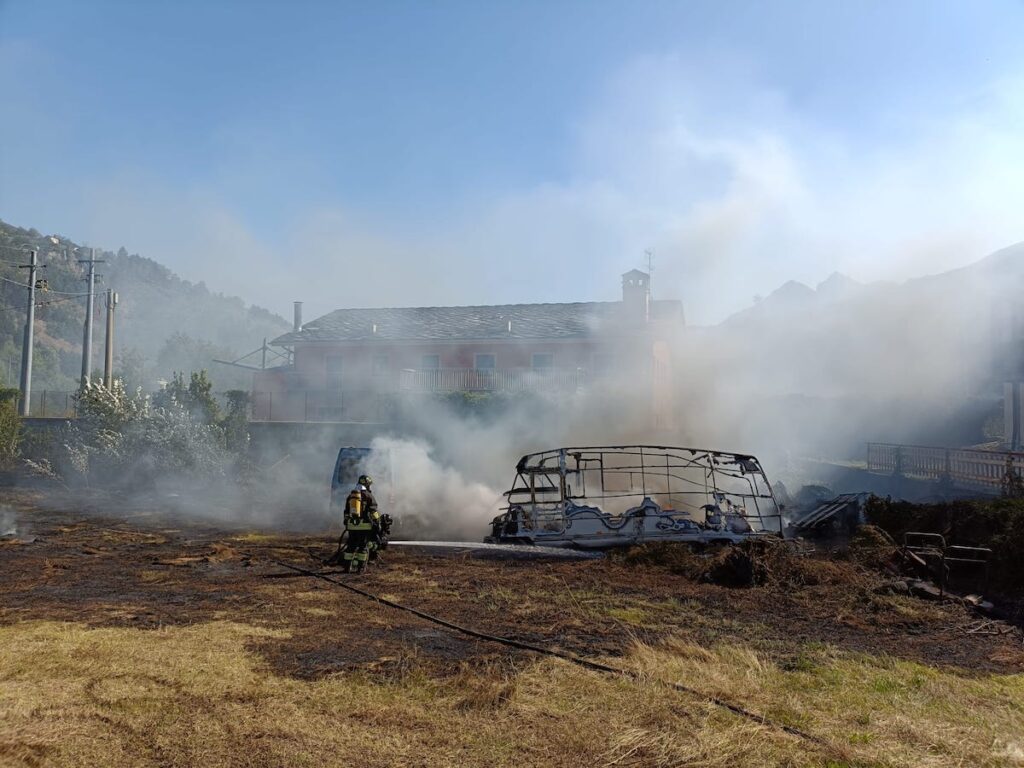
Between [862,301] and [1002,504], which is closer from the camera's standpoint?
[1002,504]

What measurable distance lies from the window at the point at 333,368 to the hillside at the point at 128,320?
36.4 feet

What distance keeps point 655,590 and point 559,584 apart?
1.39m

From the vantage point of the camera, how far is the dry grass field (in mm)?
5102

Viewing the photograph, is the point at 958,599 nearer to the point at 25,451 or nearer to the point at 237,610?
the point at 237,610

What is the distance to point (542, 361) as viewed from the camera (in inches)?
1457

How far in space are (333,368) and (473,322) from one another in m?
7.83

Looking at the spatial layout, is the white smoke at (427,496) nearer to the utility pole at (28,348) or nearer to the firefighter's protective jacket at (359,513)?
the firefighter's protective jacket at (359,513)

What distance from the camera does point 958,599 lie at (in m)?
9.89

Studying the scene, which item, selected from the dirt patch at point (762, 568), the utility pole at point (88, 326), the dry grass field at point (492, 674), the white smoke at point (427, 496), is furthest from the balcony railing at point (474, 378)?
the dry grass field at point (492, 674)

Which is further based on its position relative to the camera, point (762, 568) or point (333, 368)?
point (333, 368)

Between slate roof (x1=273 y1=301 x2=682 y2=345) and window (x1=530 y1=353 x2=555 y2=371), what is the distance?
37.8 inches

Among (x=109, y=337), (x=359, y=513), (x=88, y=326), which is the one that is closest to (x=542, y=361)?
(x=109, y=337)

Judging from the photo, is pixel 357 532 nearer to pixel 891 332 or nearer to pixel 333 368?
pixel 891 332

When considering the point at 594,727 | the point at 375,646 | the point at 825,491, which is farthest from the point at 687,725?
the point at 825,491
